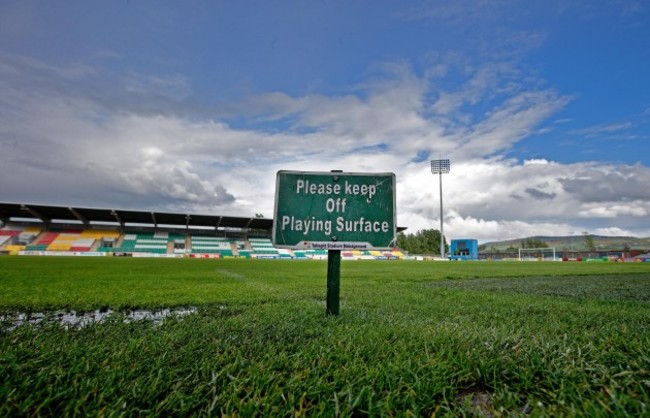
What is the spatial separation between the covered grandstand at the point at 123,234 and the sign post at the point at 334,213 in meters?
49.7

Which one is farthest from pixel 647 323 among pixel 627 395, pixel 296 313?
pixel 296 313

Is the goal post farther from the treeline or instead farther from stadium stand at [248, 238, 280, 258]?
stadium stand at [248, 238, 280, 258]

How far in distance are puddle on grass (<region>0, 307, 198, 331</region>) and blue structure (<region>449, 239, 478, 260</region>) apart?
60146 millimetres

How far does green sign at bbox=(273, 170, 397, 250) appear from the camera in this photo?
3.34 meters

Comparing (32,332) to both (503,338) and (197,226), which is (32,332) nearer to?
(503,338)

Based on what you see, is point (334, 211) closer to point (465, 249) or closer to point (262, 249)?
point (262, 249)

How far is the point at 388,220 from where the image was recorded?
3.44 meters

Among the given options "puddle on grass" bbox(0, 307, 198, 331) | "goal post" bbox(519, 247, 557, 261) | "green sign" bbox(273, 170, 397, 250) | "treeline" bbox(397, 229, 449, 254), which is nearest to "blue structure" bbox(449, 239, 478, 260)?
"goal post" bbox(519, 247, 557, 261)

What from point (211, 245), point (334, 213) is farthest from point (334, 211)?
point (211, 245)

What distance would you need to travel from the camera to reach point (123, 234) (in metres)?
53.2

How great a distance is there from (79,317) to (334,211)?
3.26 m

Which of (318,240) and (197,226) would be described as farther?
(197,226)

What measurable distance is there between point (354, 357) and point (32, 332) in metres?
2.65

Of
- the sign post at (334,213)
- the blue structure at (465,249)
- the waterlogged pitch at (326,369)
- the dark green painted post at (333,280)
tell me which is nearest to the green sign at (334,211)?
the sign post at (334,213)
